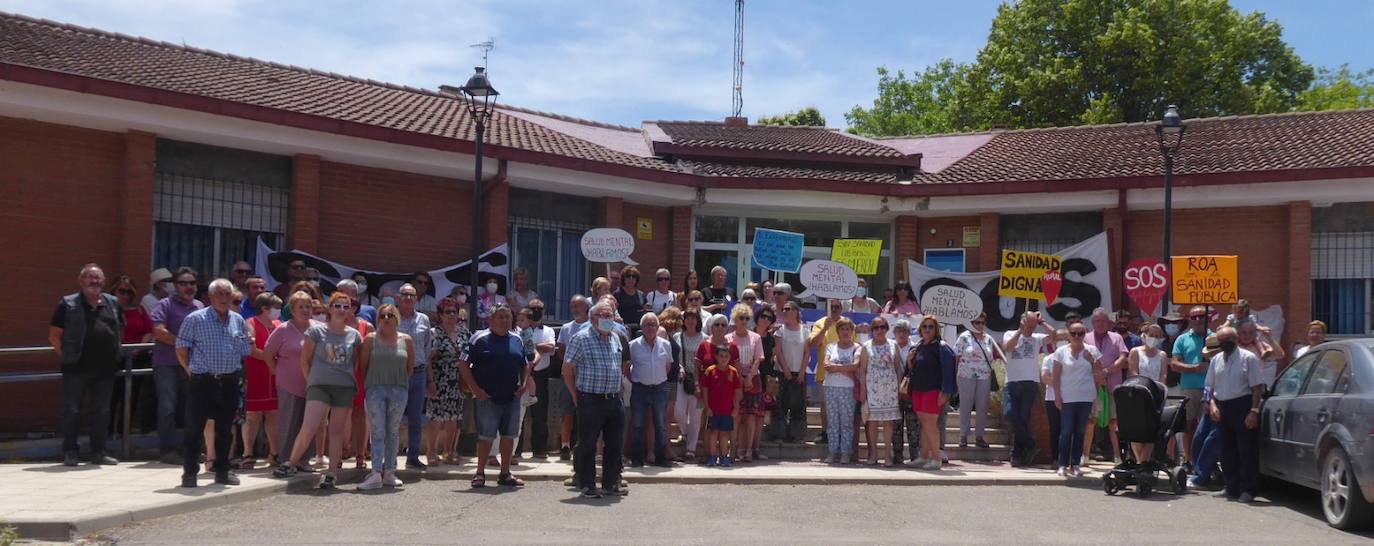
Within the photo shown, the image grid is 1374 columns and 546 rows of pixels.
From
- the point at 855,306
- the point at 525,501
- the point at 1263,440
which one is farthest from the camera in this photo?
the point at 855,306

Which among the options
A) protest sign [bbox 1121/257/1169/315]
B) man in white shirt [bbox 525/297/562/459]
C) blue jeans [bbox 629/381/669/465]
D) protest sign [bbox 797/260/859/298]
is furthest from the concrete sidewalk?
protest sign [bbox 1121/257/1169/315]

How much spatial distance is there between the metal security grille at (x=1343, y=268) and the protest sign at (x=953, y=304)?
248 inches

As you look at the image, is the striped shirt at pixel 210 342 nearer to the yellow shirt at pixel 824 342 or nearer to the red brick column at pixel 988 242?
the yellow shirt at pixel 824 342

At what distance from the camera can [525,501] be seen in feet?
33.6

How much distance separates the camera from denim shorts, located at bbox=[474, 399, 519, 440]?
35.8 feet

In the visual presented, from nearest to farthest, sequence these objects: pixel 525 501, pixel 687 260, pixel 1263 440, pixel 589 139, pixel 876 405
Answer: pixel 525 501, pixel 1263 440, pixel 876 405, pixel 687 260, pixel 589 139

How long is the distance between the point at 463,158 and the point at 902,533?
962 cm

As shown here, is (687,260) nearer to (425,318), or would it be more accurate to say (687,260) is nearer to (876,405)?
(876,405)

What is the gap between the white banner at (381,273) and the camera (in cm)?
1500

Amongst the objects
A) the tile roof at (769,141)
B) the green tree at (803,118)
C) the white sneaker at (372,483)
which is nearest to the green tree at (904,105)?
the green tree at (803,118)

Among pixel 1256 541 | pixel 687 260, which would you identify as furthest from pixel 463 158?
pixel 1256 541

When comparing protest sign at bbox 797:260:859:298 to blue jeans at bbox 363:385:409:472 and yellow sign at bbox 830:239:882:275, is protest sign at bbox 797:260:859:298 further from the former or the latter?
blue jeans at bbox 363:385:409:472

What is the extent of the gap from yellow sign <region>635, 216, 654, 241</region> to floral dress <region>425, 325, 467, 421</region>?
776cm

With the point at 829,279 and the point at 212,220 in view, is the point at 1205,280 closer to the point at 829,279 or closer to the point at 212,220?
the point at 829,279
